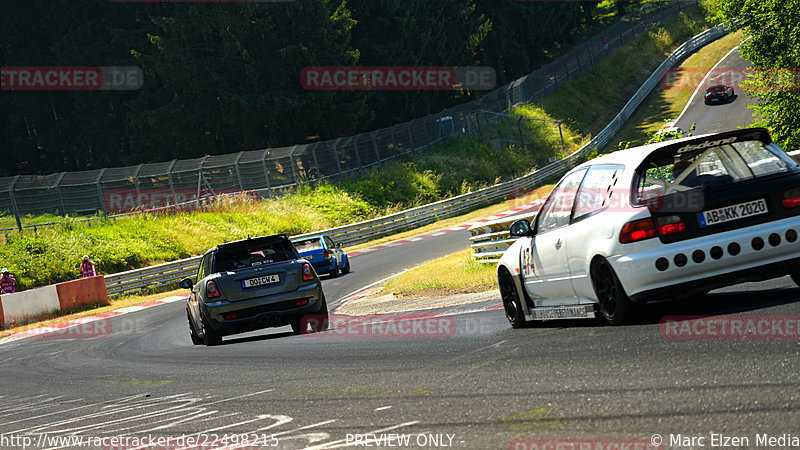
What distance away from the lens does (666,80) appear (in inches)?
2859

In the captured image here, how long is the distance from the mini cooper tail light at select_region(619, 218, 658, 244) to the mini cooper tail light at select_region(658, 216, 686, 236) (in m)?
0.05

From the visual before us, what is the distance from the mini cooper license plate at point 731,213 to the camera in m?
7.18

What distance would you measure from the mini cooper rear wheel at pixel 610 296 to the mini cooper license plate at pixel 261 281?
6395 millimetres

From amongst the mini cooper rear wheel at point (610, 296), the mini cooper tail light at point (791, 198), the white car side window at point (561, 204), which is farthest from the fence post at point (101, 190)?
the mini cooper tail light at point (791, 198)

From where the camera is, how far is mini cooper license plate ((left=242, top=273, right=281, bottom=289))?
522 inches

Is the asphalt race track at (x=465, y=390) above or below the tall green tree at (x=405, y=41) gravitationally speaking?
below

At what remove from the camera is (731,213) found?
7.20 metres

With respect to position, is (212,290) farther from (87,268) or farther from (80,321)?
(87,268)

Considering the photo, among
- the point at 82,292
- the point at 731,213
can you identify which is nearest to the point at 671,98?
the point at 82,292

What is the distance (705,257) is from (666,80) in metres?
69.0

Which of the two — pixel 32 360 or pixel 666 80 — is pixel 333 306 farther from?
pixel 666 80

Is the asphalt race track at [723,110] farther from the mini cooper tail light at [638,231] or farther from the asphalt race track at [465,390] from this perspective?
the mini cooper tail light at [638,231]

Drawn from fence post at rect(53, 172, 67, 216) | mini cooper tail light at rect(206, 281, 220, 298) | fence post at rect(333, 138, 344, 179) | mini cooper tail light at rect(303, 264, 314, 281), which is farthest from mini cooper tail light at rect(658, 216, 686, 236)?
fence post at rect(333, 138, 344, 179)

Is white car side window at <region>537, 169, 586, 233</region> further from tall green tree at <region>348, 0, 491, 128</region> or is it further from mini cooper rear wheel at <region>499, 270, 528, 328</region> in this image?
tall green tree at <region>348, 0, 491, 128</region>
